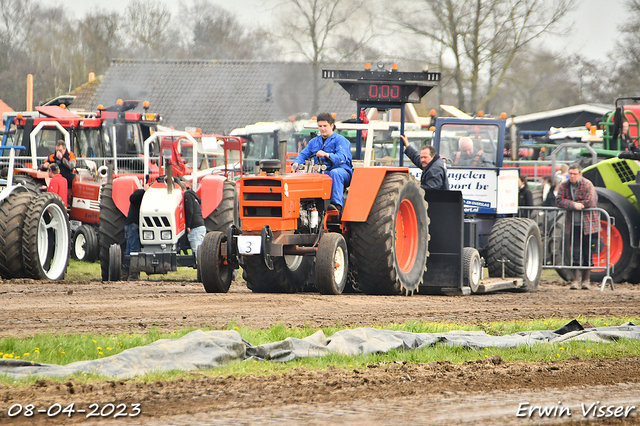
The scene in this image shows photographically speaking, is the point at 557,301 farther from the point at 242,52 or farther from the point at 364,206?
the point at 242,52

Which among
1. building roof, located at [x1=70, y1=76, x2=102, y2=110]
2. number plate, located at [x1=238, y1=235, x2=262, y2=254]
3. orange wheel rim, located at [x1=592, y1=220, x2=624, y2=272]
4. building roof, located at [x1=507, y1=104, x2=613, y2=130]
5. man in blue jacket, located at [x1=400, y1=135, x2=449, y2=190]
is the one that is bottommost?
orange wheel rim, located at [x1=592, y1=220, x2=624, y2=272]

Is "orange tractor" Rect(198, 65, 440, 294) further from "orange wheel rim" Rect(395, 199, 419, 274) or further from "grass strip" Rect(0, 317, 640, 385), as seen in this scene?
"grass strip" Rect(0, 317, 640, 385)

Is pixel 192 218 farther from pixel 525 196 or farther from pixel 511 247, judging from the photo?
pixel 525 196

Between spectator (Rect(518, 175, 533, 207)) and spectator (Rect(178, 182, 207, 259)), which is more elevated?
spectator (Rect(518, 175, 533, 207))

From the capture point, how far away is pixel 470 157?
41.1ft

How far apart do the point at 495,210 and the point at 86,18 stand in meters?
27.1

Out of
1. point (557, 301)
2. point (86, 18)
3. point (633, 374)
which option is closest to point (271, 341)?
point (633, 374)

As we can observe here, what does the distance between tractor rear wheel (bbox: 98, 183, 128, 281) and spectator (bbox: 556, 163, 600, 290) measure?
691 centimetres

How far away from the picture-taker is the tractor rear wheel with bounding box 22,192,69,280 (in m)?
10.4

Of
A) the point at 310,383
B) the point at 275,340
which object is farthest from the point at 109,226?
the point at 310,383

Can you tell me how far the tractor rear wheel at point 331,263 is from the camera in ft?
29.4

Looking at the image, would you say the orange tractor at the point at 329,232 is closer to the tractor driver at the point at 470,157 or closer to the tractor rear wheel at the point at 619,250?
the tractor driver at the point at 470,157

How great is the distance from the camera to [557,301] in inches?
412

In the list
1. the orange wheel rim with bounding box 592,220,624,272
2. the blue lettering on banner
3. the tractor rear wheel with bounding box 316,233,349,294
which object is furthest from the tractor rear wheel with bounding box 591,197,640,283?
the tractor rear wheel with bounding box 316,233,349,294
